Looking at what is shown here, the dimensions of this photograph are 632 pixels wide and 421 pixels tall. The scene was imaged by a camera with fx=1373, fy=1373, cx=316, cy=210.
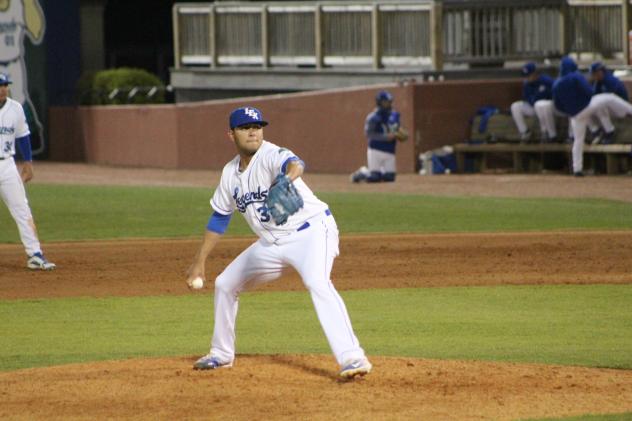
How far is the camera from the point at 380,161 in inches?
1023

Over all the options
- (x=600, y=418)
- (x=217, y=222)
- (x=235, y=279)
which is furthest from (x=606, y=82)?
(x=600, y=418)

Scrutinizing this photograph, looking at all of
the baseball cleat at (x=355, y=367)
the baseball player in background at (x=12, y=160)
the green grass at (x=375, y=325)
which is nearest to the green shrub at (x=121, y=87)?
the baseball player in background at (x=12, y=160)

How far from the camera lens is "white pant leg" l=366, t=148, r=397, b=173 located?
25750mm

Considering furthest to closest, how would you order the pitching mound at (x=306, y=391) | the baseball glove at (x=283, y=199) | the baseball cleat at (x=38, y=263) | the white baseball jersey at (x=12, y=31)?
the white baseball jersey at (x=12, y=31)
the baseball cleat at (x=38, y=263)
the baseball glove at (x=283, y=199)
the pitching mound at (x=306, y=391)

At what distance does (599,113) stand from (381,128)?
400cm

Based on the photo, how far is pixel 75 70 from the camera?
36844 millimetres

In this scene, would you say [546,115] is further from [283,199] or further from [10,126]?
[283,199]

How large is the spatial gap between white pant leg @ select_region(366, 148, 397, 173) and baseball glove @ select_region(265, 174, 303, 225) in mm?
17184

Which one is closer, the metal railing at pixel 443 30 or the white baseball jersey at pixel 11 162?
the white baseball jersey at pixel 11 162

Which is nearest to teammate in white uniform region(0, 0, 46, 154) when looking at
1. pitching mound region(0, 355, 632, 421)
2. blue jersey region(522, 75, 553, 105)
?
blue jersey region(522, 75, 553, 105)

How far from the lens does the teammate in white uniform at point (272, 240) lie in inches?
335

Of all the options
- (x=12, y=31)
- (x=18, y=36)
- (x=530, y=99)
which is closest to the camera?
(x=530, y=99)

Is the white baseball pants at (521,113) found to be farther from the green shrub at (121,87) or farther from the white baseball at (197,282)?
the white baseball at (197,282)

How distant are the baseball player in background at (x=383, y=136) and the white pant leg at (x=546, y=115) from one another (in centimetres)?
267
